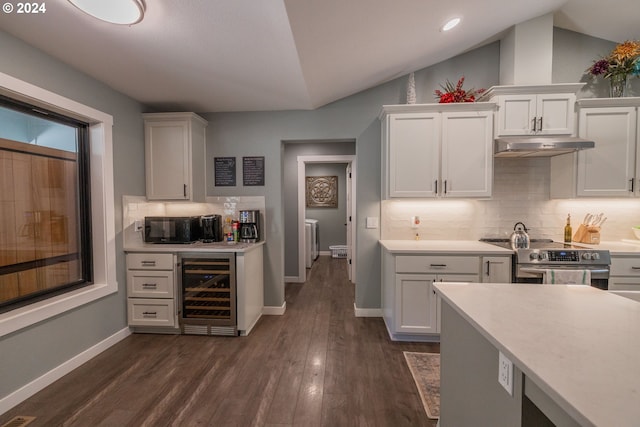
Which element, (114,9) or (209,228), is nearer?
(114,9)

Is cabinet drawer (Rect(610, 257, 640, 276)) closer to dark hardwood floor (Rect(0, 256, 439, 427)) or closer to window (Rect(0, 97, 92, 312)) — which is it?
dark hardwood floor (Rect(0, 256, 439, 427))

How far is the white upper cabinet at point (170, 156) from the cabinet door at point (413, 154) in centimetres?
210

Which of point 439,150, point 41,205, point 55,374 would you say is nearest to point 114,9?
point 41,205

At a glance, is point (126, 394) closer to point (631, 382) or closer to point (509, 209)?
point (631, 382)

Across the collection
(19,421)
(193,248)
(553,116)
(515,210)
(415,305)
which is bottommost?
(19,421)

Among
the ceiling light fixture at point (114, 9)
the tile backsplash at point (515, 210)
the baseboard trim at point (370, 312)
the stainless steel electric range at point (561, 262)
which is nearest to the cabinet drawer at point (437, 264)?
the stainless steel electric range at point (561, 262)

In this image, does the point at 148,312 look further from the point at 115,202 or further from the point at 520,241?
the point at 520,241

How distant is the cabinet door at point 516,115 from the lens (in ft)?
8.52

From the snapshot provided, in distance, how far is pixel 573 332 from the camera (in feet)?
2.93

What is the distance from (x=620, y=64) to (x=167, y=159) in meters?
4.66

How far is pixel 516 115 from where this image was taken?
2.61 m

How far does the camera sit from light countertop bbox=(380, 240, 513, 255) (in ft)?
8.10

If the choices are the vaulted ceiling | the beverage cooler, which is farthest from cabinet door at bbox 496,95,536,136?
the beverage cooler

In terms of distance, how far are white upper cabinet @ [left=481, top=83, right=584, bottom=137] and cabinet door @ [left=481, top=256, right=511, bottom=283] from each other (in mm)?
1176
